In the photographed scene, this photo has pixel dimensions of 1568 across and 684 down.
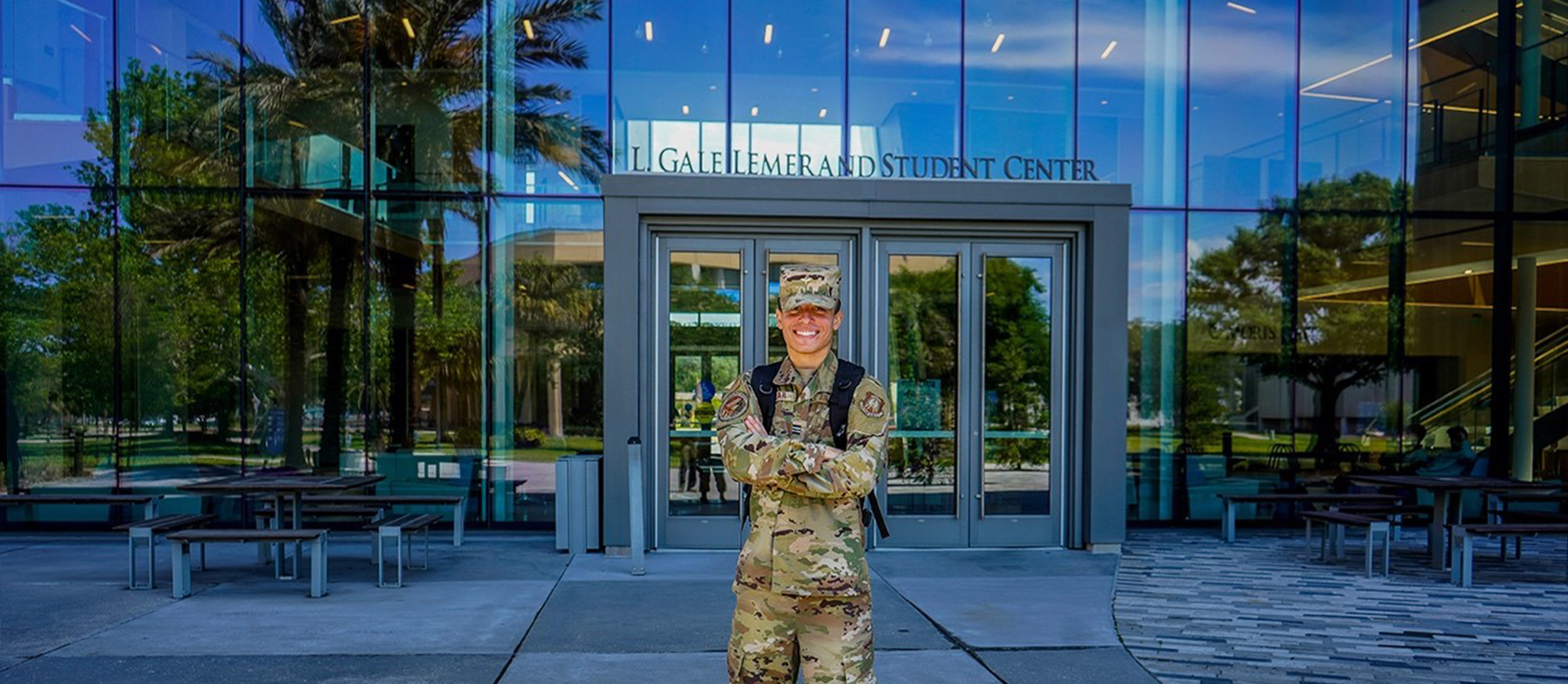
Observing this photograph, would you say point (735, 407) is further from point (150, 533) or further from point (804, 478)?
point (150, 533)

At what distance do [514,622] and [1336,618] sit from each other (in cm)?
584

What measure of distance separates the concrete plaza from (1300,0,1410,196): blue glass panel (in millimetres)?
5294

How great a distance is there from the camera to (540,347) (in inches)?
463

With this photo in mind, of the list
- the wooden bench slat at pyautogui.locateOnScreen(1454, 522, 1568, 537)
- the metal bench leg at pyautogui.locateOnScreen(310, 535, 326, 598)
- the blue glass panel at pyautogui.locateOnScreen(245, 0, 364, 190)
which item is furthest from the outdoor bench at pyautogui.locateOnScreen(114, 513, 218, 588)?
the wooden bench slat at pyautogui.locateOnScreen(1454, 522, 1568, 537)

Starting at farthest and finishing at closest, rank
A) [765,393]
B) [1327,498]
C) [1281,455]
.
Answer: [1281,455], [1327,498], [765,393]

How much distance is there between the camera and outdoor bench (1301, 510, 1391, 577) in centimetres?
861

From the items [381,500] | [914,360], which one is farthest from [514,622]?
[914,360]

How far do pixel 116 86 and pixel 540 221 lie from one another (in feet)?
17.5

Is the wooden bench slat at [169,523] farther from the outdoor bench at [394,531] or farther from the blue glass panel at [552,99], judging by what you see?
the blue glass panel at [552,99]

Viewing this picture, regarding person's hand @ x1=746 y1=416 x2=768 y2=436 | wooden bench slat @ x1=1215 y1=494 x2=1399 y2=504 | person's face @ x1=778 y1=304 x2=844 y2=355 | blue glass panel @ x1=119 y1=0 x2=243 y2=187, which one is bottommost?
wooden bench slat @ x1=1215 y1=494 x2=1399 y2=504

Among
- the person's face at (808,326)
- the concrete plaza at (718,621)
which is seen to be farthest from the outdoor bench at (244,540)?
the person's face at (808,326)

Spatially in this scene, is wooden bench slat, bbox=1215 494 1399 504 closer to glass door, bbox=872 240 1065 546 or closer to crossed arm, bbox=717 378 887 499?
glass door, bbox=872 240 1065 546

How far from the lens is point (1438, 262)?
40.4 feet

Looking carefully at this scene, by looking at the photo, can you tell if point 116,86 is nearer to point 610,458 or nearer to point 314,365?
point 314,365
